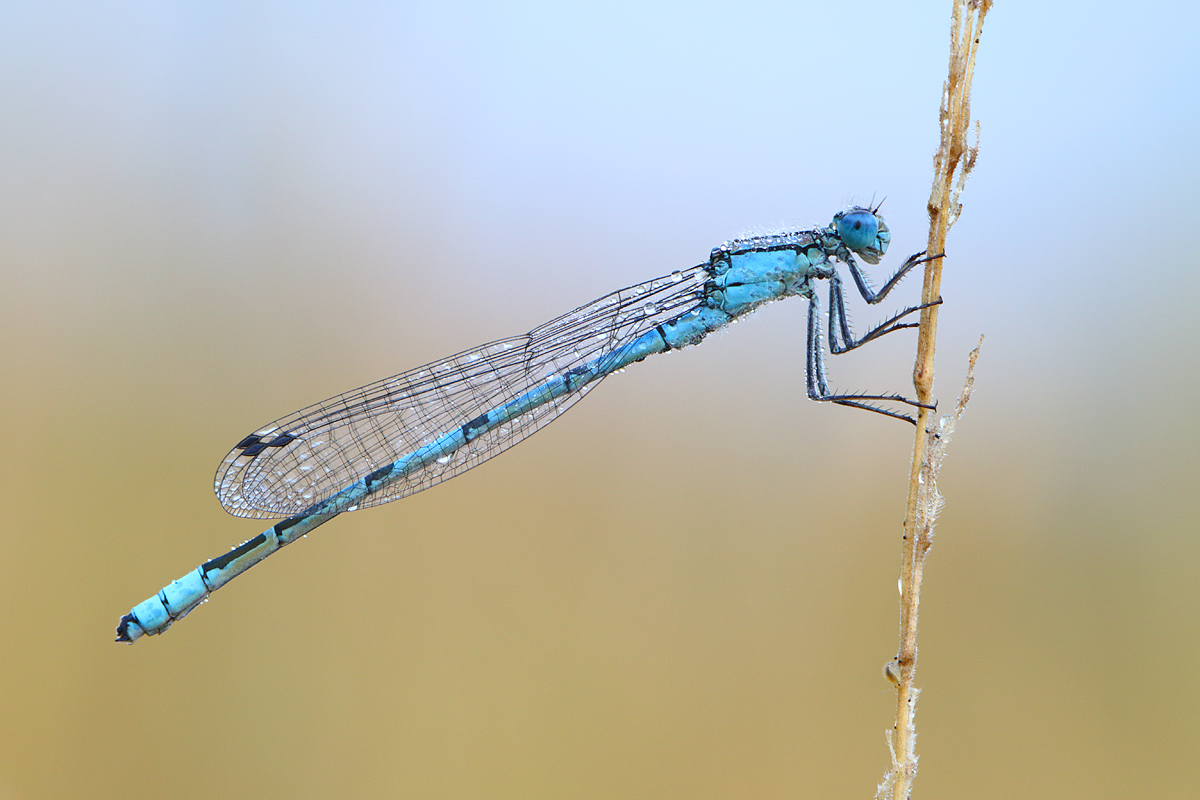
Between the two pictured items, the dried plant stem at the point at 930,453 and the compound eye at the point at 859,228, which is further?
the compound eye at the point at 859,228

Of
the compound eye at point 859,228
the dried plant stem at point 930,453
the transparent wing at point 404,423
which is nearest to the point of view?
the dried plant stem at point 930,453

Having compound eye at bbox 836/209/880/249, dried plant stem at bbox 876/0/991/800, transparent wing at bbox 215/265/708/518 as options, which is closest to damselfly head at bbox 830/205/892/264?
compound eye at bbox 836/209/880/249

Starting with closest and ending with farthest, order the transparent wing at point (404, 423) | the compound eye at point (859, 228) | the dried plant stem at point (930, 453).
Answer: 1. the dried plant stem at point (930, 453)
2. the compound eye at point (859, 228)
3. the transparent wing at point (404, 423)

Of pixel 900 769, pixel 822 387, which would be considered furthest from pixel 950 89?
pixel 900 769

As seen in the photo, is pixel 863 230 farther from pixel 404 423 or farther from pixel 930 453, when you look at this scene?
pixel 404 423

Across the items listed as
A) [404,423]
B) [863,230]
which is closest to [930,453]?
[863,230]

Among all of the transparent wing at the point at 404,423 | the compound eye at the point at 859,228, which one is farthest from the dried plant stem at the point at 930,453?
the transparent wing at the point at 404,423

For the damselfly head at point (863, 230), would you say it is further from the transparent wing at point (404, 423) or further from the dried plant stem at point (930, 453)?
the transparent wing at point (404, 423)
